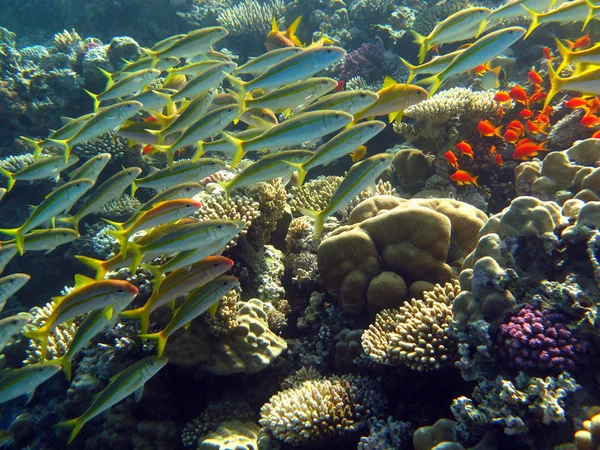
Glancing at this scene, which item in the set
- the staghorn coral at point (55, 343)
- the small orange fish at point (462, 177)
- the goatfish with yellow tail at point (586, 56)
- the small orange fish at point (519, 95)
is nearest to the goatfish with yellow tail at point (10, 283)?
the staghorn coral at point (55, 343)

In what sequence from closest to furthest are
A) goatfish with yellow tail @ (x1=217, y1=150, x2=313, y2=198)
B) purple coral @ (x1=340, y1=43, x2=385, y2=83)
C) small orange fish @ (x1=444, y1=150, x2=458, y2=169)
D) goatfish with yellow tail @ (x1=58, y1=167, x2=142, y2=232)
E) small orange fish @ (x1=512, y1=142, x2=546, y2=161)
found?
goatfish with yellow tail @ (x1=217, y1=150, x2=313, y2=198)
goatfish with yellow tail @ (x1=58, y1=167, x2=142, y2=232)
small orange fish @ (x1=512, y1=142, x2=546, y2=161)
small orange fish @ (x1=444, y1=150, x2=458, y2=169)
purple coral @ (x1=340, y1=43, x2=385, y2=83)

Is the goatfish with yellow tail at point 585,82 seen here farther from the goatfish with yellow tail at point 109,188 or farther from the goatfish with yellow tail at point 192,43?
the goatfish with yellow tail at point 109,188

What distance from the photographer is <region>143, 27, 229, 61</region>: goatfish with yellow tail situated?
5.06 meters

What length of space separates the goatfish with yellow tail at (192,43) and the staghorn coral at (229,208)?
7.04 ft

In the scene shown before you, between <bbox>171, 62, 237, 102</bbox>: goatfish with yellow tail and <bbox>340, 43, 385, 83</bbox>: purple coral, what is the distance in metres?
7.08

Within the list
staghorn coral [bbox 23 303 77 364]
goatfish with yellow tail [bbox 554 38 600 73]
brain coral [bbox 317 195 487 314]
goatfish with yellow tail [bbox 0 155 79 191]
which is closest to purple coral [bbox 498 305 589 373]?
brain coral [bbox 317 195 487 314]

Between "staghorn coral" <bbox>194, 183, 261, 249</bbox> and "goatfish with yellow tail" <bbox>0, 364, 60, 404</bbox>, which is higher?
"staghorn coral" <bbox>194, 183, 261, 249</bbox>

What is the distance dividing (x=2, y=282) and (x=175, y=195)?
2.26 meters

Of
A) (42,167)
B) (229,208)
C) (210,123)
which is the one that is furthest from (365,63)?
(42,167)

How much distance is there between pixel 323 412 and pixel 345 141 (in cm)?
277

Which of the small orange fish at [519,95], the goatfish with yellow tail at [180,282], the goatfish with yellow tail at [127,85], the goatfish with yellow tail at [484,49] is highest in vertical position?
the goatfish with yellow tail at [127,85]

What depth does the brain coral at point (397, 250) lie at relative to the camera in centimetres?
417

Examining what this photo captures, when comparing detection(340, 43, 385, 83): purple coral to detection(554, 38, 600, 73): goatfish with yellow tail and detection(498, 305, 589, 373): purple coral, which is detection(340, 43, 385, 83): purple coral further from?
detection(498, 305, 589, 373): purple coral

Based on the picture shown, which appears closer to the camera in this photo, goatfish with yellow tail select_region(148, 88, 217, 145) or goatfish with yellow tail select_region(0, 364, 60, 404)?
goatfish with yellow tail select_region(0, 364, 60, 404)
